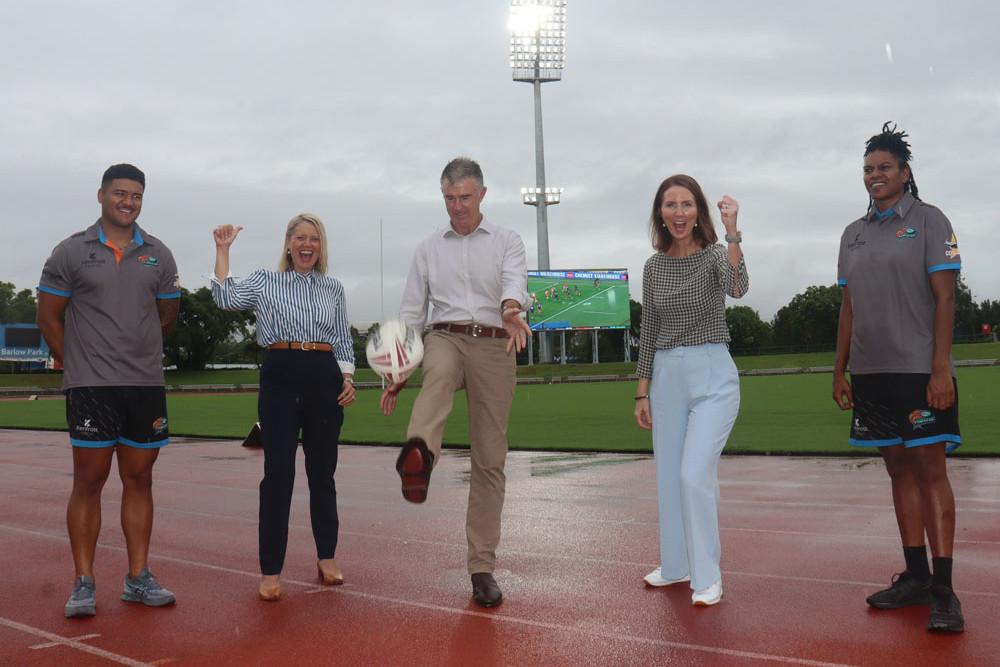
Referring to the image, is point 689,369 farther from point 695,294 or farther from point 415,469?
point 415,469

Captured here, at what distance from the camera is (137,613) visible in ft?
15.1

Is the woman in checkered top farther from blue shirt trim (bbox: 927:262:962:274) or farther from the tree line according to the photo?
the tree line

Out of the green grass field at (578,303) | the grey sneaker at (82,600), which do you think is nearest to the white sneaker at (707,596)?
the grey sneaker at (82,600)

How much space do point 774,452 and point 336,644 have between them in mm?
9663

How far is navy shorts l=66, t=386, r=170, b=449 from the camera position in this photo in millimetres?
4590

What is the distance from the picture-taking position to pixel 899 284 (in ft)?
14.3

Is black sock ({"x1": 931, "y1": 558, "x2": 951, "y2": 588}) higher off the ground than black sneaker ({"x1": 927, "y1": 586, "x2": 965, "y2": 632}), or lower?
higher

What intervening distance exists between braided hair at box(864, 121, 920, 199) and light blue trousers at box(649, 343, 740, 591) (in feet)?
4.10

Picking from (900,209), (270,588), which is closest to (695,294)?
(900,209)

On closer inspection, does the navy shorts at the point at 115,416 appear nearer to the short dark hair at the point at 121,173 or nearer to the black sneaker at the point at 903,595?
the short dark hair at the point at 121,173

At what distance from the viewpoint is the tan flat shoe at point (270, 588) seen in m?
4.83

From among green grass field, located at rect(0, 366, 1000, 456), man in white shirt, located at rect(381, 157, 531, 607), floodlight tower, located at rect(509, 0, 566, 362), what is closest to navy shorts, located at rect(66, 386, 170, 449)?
man in white shirt, located at rect(381, 157, 531, 607)

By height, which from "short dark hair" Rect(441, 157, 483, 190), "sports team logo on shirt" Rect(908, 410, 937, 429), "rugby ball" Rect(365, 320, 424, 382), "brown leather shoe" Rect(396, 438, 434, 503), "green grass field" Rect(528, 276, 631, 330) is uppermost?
"green grass field" Rect(528, 276, 631, 330)

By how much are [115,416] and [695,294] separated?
311 cm
